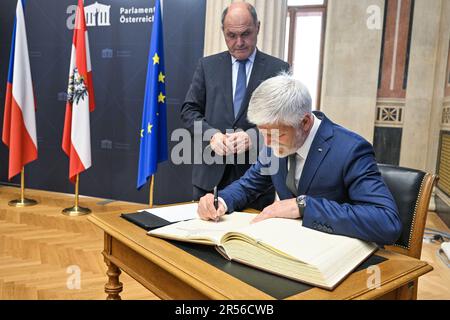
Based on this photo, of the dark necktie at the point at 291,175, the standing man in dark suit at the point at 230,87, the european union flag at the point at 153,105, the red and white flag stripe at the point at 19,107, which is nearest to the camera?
the dark necktie at the point at 291,175

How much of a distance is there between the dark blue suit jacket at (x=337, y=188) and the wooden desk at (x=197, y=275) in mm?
109

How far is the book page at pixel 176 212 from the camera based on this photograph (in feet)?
4.87

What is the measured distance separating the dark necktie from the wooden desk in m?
0.43

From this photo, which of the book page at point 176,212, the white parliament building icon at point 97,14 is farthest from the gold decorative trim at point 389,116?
the book page at point 176,212

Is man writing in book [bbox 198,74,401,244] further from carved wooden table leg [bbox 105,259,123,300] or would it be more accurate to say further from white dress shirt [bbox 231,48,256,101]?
white dress shirt [bbox 231,48,256,101]

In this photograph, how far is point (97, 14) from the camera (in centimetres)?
492

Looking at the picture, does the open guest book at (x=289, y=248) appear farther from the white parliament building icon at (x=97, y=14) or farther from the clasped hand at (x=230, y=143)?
the white parliament building icon at (x=97, y=14)

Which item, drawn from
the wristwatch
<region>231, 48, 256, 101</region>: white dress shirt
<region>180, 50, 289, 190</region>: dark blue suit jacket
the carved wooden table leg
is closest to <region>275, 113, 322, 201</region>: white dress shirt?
the wristwatch

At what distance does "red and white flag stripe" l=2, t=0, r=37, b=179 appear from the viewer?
185 inches

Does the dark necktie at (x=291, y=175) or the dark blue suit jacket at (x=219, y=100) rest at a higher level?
the dark blue suit jacket at (x=219, y=100)

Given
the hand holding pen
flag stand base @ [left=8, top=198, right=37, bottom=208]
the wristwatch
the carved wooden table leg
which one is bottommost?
flag stand base @ [left=8, top=198, right=37, bottom=208]

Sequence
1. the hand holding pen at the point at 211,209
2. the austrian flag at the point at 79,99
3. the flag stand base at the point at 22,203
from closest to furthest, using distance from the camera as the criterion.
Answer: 1. the hand holding pen at the point at 211,209
2. the austrian flag at the point at 79,99
3. the flag stand base at the point at 22,203
